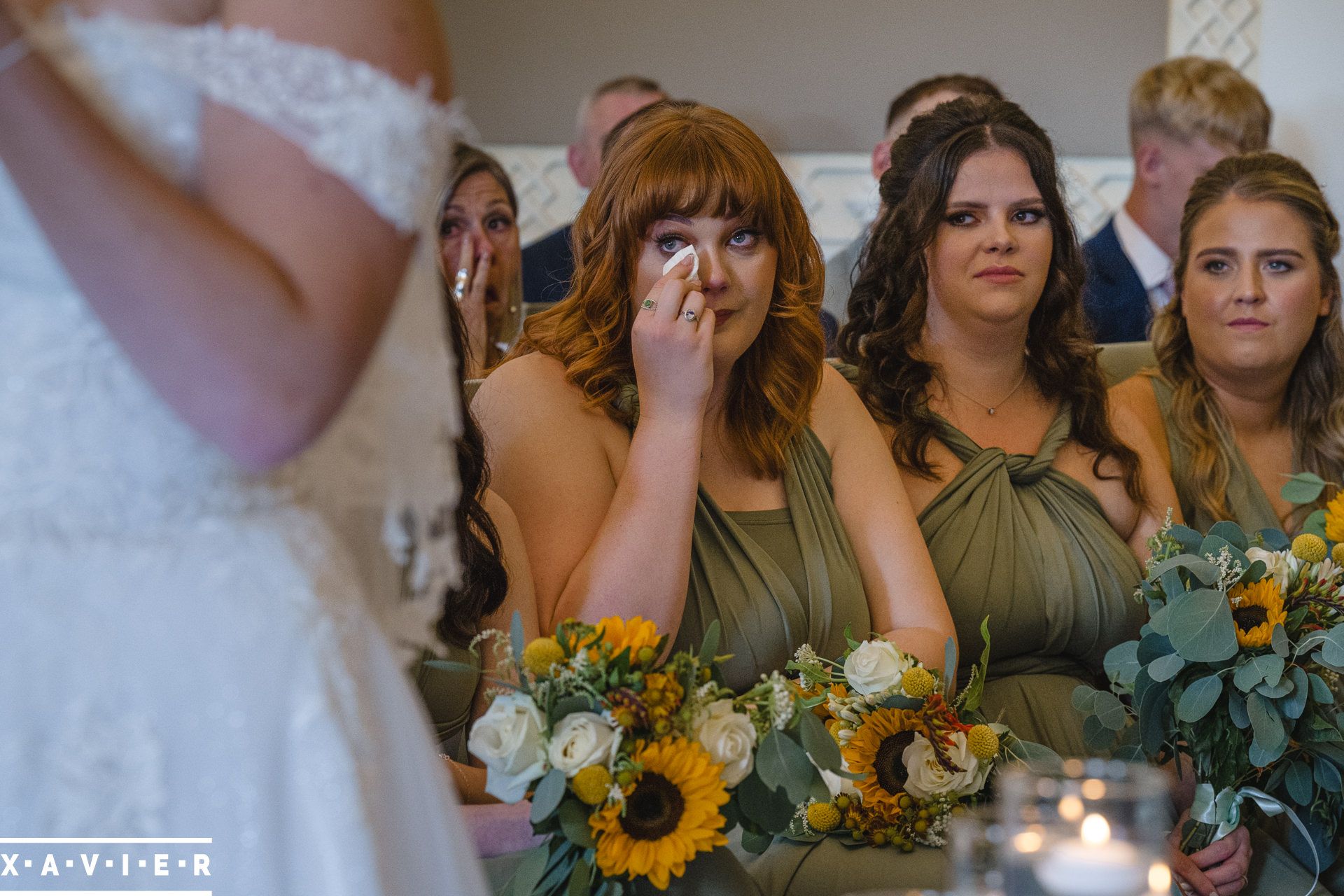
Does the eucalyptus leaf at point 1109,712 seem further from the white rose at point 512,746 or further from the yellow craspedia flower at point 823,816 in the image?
the white rose at point 512,746

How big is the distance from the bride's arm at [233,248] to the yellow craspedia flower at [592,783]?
1.83 feet

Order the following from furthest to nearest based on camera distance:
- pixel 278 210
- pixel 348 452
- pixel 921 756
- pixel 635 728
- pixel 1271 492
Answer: pixel 1271 492 → pixel 921 756 → pixel 635 728 → pixel 348 452 → pixel 278 210

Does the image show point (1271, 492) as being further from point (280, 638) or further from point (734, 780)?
point (280, 638)

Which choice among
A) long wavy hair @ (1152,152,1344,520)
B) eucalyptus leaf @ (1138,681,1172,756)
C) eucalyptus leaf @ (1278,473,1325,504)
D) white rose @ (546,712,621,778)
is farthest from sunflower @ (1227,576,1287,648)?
white rose @ (546,712,621,778)

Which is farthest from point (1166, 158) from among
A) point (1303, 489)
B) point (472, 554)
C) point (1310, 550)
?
point (472, 554)

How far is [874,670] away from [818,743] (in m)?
0.26

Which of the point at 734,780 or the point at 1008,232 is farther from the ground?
the point at 1008,232

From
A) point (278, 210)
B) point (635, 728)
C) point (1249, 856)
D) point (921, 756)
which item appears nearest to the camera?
Answer: point (278, 210)

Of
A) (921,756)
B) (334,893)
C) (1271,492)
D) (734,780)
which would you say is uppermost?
(334,893)

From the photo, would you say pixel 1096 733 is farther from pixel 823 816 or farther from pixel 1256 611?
pixel 823 816

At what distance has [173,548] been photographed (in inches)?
30.3

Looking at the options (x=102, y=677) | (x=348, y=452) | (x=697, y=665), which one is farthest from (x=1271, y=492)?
(x=102, y=677)

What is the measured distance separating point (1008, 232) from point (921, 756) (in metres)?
1.08

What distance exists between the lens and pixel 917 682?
1.50 m
